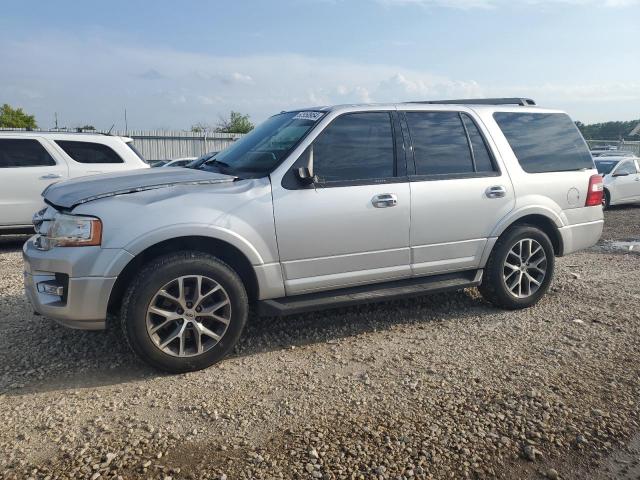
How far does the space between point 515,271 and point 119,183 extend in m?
3.64

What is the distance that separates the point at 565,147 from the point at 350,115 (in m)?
2.46

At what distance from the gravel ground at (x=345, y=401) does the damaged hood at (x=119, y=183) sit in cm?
122

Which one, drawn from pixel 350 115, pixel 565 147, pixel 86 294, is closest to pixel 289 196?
pixel 350 115

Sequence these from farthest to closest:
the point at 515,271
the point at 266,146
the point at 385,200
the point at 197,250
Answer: the point at 515,271, the point at 266,146, the point at 385,200, the point at 197,250

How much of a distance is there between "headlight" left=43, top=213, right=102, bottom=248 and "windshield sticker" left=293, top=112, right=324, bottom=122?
1.91 metres

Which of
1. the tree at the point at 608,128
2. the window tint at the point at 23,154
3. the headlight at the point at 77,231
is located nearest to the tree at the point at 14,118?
the window tint at the point at 23,154

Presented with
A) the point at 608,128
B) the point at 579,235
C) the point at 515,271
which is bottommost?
the point at 515,271

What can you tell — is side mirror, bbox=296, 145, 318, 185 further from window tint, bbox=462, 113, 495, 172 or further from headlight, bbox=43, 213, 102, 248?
window tint, bbox=462, 113, 495, 172

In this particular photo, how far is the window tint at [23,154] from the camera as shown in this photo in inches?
324

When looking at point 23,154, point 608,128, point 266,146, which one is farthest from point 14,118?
point 608,128

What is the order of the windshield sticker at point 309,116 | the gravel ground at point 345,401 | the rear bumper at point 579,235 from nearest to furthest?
the gravel ground at point 345,401
the windshield sticker at point 309,116
the rear bumper at point 579,235

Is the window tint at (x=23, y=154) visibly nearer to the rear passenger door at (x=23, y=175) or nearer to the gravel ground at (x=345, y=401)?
the rear passenger door at (x=23, y=175)

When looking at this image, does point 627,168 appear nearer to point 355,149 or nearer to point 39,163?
point 355,149

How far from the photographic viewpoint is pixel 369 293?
439 centimetres
